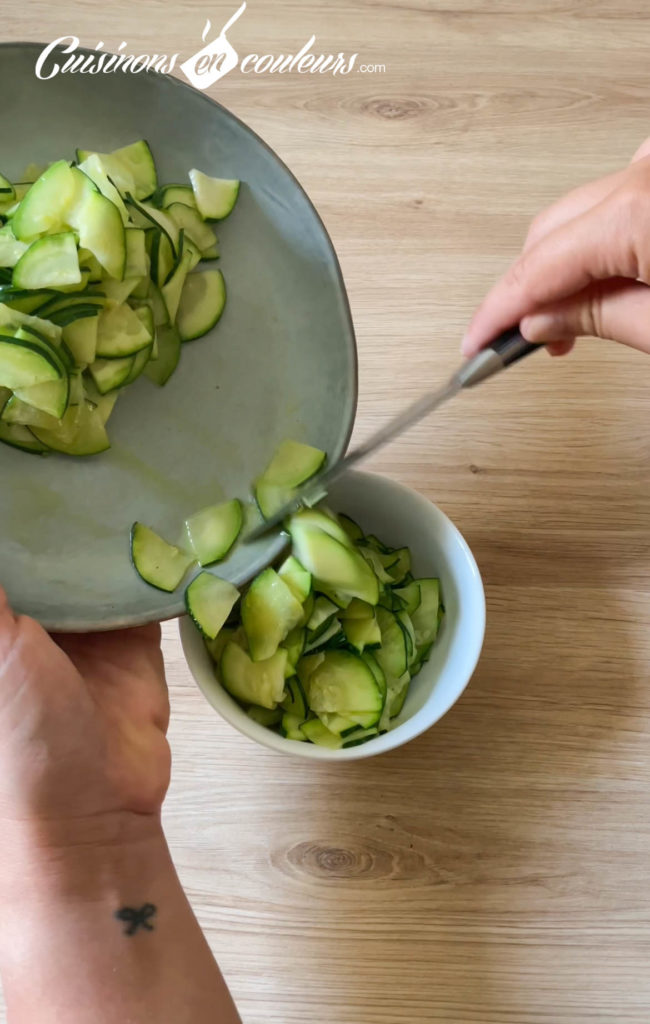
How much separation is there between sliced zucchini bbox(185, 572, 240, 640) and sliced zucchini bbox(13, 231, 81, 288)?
0.30 meters

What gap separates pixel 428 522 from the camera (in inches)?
34.6

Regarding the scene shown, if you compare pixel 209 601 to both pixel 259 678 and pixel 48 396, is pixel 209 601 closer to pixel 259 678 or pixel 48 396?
pixel 259 678

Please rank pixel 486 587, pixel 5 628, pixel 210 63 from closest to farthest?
1. pixel 5 628
2. pixel 486 587
3. pixel 210 63

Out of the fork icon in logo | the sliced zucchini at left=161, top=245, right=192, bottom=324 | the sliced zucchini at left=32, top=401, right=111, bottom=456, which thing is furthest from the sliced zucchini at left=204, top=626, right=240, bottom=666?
the fork icon in logo

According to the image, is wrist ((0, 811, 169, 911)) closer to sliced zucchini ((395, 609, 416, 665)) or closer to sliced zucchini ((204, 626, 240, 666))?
sliced zucchini ((204, 626, 240, 666))

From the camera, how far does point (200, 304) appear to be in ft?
2.92

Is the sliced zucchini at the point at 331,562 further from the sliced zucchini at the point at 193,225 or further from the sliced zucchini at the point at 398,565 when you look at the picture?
the sliced zucchini at the point at 193,225

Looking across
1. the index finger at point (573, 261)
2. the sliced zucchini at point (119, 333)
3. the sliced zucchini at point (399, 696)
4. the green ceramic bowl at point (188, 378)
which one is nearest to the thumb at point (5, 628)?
the green ceramic bowl at point (188, 378)

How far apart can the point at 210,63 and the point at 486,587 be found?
835 millimetres

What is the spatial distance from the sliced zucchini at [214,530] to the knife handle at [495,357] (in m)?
0.25

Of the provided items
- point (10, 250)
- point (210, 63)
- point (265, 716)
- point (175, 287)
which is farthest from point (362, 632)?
point (210, 63)

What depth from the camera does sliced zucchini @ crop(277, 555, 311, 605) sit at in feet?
2.62

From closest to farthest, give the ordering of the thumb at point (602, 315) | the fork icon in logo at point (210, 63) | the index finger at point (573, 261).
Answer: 1. the index finger at point (573, 261)
2. the thumb at point (602, 315)
3. the fork icon in logo at point (210, 63)

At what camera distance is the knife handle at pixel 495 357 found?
0.81 meters
